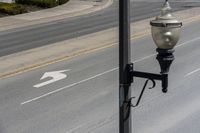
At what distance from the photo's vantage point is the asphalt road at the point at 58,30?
98.7ft

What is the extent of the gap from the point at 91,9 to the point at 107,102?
105ft

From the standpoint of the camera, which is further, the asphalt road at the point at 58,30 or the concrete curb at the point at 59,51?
the asphalt road at the point at 58,30

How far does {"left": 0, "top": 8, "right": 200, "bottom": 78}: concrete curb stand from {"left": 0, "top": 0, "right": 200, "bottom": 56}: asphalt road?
5.12 ft

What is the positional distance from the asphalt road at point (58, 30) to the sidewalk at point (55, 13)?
1553mm

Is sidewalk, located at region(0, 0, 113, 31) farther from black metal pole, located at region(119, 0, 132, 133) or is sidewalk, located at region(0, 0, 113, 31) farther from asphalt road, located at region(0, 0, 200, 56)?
black metal pole, located at region(119, 0, 132, 133)

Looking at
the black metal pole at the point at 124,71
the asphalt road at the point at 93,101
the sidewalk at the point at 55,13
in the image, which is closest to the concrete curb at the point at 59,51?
the asphalt road at the point at 93,101

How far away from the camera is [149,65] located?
75.0 feet

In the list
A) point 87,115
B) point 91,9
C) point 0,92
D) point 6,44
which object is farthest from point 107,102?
point 91,9

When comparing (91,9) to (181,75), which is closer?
(181,75)

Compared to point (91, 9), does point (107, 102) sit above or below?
above

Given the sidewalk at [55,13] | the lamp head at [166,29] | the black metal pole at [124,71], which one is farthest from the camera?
the sidewalk at [55,13]

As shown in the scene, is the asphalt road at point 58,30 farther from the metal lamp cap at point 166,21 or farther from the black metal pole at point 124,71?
the metal lamp cap at point 166,21

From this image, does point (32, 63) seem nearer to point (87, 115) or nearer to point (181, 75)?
point (181, 75)

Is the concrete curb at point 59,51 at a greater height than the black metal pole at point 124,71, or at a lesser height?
lesser
